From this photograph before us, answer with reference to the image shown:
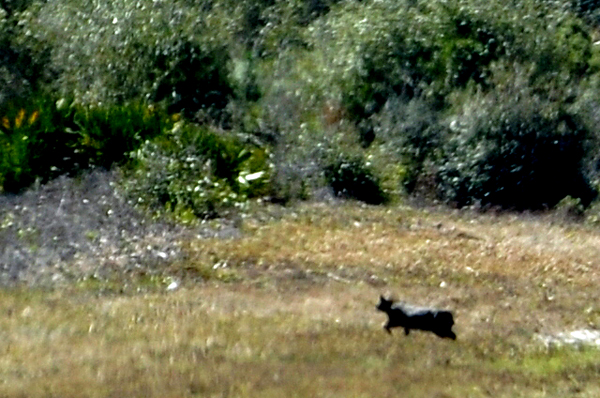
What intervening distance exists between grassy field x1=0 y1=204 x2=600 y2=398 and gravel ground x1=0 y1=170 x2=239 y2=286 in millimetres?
394

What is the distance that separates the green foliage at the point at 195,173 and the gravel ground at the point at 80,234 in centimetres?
38

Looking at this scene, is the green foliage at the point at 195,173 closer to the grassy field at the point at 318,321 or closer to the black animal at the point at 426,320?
the grassy field at the point at 318,321

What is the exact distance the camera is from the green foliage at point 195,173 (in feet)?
46.3

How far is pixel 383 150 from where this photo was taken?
62.2ft

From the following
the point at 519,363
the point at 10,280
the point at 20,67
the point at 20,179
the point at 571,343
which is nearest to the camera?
the point at 519,363

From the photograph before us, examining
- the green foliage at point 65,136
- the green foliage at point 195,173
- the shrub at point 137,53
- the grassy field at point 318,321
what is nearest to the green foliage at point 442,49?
the shrub at point 137,53

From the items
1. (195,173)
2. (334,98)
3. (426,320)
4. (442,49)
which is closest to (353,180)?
(195,173)

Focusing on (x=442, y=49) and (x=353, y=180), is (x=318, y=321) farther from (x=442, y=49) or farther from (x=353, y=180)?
(x=442, y=49)

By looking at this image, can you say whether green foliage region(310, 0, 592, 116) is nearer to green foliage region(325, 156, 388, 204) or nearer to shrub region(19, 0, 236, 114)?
shrub region(19, 0, 236, 114)

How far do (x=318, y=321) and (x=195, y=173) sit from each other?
5567mm

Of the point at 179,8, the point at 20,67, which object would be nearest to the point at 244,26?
the point at 179,8

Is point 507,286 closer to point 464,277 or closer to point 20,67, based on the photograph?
point 464,277

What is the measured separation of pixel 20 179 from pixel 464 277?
560 centimetres

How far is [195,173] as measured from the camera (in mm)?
14875
